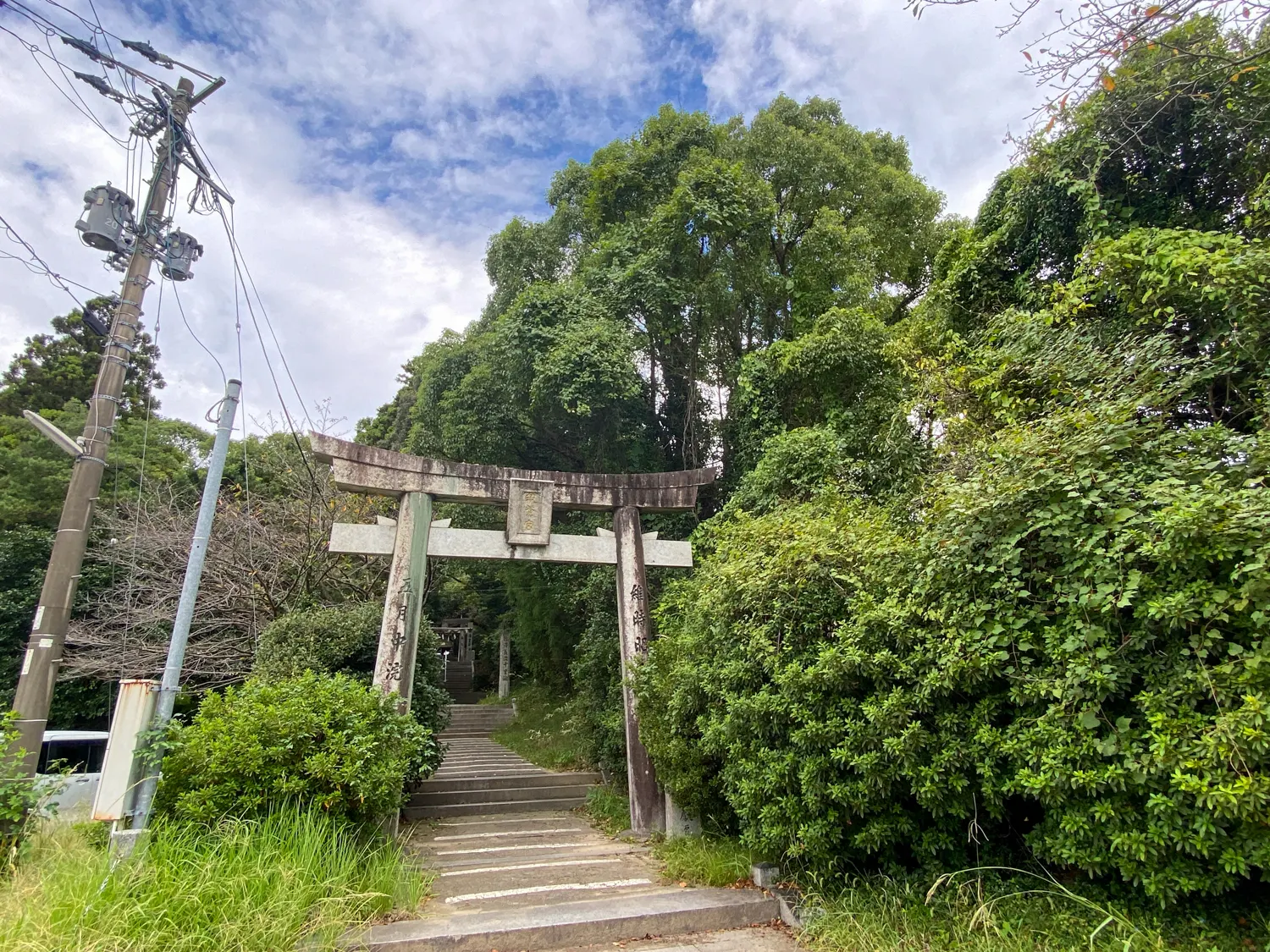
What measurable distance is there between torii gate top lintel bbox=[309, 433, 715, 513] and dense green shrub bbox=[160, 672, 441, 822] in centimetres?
213

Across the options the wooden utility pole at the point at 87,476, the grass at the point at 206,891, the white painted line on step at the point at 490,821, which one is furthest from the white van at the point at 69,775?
the white painted line on step at the point at 490,821

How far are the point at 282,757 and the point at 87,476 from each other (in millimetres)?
2900

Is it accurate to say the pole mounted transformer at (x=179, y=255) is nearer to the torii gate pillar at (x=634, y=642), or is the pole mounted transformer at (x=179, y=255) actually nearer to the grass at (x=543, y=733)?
the torii gate pillar at (x=634, y=642)

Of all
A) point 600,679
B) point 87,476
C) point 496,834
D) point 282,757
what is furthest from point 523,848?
point 87,476

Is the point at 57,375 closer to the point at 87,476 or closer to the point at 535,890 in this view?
the point at 87,476

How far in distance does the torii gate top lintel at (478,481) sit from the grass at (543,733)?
13.2 ft

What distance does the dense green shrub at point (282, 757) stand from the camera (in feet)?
13.4

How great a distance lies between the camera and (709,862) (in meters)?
4.66

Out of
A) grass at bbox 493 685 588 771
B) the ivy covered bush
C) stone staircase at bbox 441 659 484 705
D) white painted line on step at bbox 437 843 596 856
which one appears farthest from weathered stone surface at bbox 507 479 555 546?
stone staircase at bbox 441 659 484 705

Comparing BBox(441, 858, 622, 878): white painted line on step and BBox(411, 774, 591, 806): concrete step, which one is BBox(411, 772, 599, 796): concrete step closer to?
BBox(411, 774, 591, 806): concrete step

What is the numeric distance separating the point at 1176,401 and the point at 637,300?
6.71 m

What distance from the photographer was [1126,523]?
302 cm

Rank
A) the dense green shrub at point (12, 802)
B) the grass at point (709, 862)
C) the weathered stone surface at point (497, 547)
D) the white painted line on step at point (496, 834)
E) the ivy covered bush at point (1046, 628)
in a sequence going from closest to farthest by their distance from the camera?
1. the ivy covered bush at point (1046, 628)
2. the dense green shrub at point (12, 802)
3. the grass at point (709, 862)
4. the weathered stone surface at point (497, 547)
5. the white painted line on step at point (496, 834)

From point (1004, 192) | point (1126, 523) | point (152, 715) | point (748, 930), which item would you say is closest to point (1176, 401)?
point (1126, 523)
